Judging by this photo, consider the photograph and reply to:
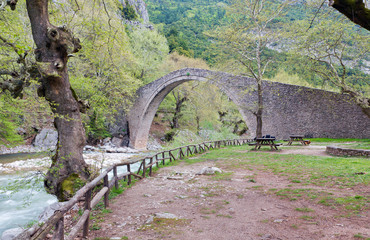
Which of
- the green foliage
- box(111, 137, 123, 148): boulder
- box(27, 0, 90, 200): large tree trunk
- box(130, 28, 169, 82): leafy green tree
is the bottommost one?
box(111, 137, 123, 148): boulder

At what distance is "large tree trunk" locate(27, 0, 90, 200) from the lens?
444 cm

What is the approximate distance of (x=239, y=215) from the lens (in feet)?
10.6

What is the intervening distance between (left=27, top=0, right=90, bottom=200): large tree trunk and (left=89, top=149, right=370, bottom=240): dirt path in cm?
133

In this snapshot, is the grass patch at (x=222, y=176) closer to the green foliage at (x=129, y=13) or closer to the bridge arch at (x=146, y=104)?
the bridge arch at (x=146, y=104)

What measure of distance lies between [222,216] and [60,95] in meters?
3.87

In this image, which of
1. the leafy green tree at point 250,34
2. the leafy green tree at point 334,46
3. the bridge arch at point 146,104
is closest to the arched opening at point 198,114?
the bridge arch at point 146,104

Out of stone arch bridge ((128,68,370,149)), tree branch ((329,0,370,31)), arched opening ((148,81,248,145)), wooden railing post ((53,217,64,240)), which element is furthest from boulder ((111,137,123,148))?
tree branch ((329,0,370,31))

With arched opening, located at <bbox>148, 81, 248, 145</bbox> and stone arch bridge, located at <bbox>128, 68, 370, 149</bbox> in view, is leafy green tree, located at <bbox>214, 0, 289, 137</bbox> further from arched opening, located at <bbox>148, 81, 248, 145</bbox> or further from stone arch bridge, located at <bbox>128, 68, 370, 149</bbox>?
arched opening, located at <bbox>148, 81, 248, 145</bbox>

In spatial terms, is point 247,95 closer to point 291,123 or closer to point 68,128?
point 291,123

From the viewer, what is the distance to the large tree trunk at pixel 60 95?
444 cm

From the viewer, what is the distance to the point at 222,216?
321 cm

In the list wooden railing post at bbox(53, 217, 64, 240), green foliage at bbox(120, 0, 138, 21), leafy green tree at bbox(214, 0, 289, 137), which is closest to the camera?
wooden railing post at bbox(53, 217, 64, 240)

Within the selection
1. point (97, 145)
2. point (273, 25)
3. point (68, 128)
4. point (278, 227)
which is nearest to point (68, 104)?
point (68, 128)

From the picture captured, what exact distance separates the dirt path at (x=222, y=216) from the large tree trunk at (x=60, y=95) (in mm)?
1326
